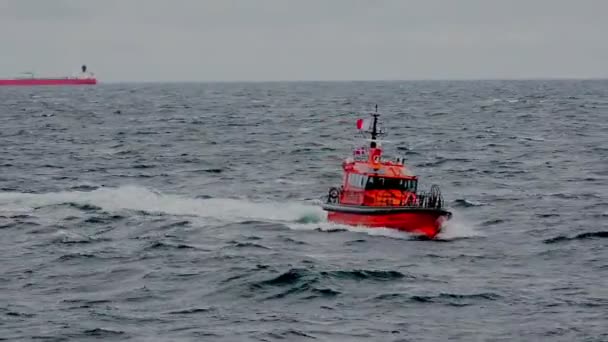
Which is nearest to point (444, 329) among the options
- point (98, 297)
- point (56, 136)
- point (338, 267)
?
point (338, 267)

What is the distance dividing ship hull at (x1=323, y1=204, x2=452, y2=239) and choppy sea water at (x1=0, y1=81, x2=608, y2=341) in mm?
506

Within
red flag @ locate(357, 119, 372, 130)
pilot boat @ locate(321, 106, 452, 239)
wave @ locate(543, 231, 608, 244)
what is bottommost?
wave @ locate(543, 231, 608, 244)

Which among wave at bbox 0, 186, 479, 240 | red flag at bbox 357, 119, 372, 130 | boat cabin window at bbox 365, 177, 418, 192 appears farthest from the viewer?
wave at bbox 0, 186, 479, 240

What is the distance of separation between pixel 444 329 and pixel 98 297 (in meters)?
10.8

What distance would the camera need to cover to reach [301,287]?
31906 mm

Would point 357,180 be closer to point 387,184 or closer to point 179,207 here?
point 387,184

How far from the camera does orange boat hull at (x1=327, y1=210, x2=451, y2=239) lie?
131 ft

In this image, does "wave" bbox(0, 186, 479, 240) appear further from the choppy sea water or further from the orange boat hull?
the orange boat hull

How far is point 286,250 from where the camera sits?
38531mm

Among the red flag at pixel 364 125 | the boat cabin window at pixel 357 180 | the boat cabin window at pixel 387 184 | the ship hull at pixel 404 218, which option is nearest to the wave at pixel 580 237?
the ship hull at pixel 404 218

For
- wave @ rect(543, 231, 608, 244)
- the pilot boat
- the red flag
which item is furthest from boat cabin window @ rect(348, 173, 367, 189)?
wave @ rect(543, 231, 608, 244)

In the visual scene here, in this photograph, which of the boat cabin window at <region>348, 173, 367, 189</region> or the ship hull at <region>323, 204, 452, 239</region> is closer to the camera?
the ship hull at <region>323, 204, 452, 239</region>

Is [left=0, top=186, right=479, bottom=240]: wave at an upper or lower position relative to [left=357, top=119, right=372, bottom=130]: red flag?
lower

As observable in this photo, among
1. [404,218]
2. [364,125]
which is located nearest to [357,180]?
[364,125]
